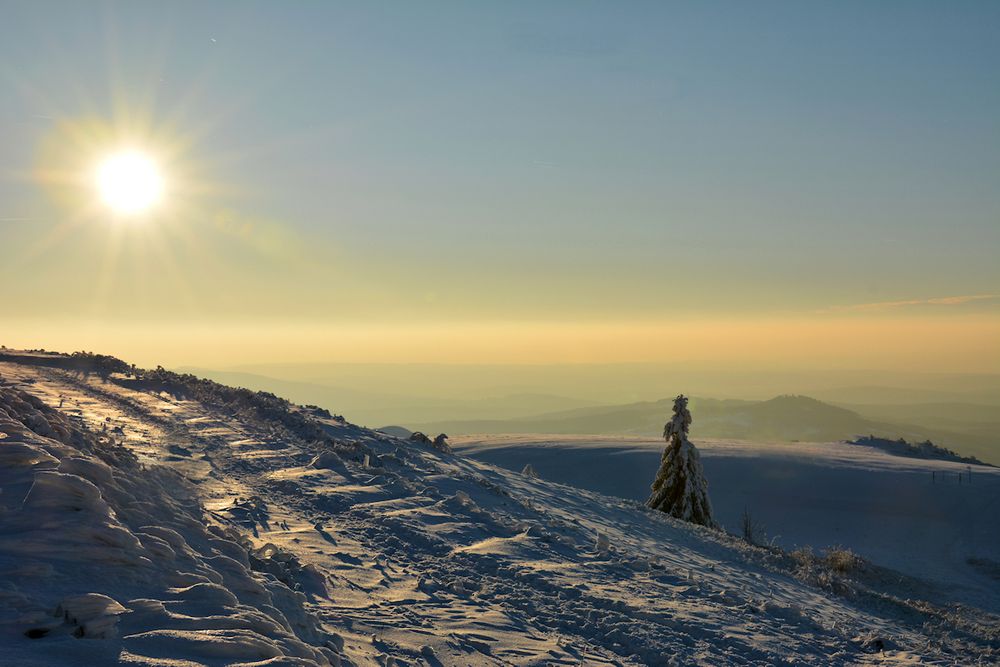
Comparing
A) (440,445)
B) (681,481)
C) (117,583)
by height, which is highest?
(117,583)

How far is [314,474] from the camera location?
1083 centimetres

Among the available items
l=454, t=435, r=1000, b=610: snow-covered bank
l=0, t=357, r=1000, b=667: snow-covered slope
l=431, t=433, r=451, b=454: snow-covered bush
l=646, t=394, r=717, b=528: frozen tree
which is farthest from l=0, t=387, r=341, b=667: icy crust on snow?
l=454, t=435, r=1000, b=610: snow-covered bank

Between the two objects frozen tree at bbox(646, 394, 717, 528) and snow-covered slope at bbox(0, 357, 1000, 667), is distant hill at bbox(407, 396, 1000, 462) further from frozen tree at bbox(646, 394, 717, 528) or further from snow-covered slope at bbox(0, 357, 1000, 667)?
snow-covered slope at bbox(0, 357, 1000, 667)

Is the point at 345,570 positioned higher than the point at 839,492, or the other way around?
the point at 345,570

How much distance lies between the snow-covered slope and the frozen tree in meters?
5.70

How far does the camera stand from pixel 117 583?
430cm

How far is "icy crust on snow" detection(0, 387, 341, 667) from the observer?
3.63 meters

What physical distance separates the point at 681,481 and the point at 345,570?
572 inches

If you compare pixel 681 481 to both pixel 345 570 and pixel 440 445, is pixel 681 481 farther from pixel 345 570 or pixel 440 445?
pixel 345 570

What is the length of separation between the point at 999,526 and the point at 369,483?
22.1 meters

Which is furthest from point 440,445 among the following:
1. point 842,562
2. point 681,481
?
point 842,562

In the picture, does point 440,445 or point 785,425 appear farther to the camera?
point 785,425

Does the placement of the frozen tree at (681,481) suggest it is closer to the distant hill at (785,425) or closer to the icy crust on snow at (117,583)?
the icy crust on snow at (117,583)

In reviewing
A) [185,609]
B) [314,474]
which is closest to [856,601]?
[314,474]
